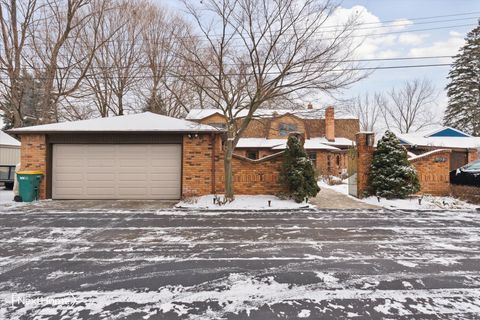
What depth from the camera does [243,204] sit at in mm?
9781

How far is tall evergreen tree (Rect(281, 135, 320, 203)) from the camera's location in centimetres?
988

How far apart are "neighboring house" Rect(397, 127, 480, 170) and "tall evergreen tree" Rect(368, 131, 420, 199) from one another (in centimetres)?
536

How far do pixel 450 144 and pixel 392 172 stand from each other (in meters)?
13.8

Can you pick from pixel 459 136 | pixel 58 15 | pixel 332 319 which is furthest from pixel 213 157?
pixel 459 136

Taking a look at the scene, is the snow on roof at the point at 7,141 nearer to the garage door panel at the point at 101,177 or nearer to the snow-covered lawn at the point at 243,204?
the garage door panel at the point at 101,177

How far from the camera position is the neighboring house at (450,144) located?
1506 centimetres

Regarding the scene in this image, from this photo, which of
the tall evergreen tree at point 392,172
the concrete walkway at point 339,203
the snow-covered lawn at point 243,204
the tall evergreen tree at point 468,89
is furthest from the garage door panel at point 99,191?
the tall evergreen tree at point 468,89

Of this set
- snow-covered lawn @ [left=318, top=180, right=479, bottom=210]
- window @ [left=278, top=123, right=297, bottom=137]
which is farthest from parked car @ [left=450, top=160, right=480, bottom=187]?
window @ [left=278, top=123, right=297, bottom=137]

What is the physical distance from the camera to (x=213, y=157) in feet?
35.6

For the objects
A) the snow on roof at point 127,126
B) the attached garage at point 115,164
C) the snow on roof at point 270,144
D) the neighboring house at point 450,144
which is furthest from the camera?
the snow on roof at point 270,144

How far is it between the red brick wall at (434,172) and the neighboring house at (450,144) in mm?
3327

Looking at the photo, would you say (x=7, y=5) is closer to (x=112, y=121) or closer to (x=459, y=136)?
(x=112, y=121)

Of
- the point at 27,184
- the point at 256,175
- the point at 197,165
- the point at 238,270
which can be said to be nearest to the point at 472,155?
the point at 256,175

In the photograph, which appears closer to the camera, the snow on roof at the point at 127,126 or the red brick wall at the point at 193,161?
the snow on roof at the point at 127,126
